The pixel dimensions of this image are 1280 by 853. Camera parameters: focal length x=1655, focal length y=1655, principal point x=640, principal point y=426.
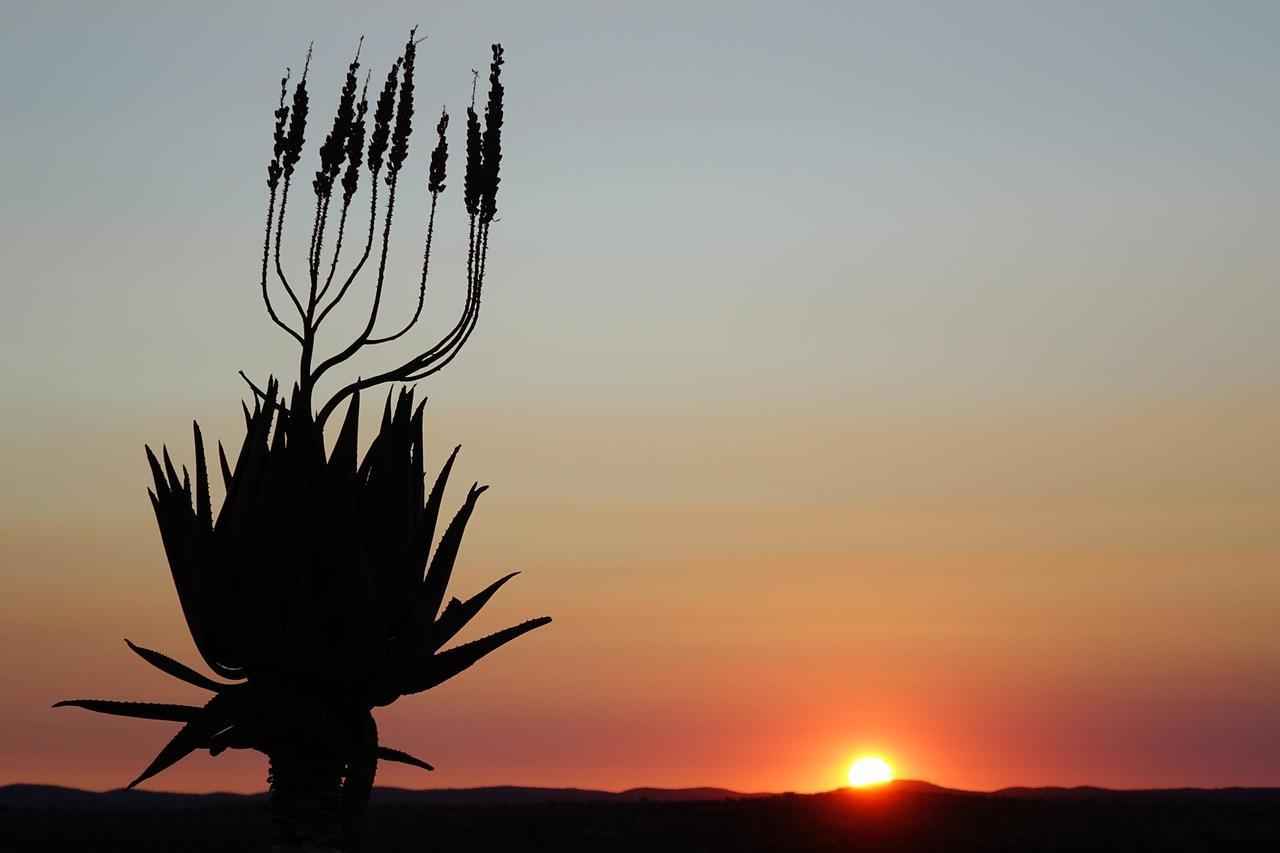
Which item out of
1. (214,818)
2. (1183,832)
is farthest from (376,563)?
(214,818)

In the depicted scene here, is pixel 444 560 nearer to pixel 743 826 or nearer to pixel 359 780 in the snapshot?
pixel 359 780

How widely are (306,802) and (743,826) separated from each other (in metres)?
37.5

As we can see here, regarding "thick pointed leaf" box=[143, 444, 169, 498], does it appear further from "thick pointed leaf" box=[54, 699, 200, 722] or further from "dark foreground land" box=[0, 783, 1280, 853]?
"dark foreground land" box=[0, 783, 1280, 853]

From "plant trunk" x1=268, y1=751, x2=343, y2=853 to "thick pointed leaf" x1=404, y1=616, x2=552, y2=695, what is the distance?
74cm

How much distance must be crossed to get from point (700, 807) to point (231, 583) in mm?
41193

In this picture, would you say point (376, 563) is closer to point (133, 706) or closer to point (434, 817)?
point (133, 706)

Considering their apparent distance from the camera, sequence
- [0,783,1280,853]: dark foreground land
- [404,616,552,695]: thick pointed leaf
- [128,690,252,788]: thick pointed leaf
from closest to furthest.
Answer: [128,690,252,788]: thick pointed leaf < [404,616,552,695]: thick pointed leaf < [0,783,1280,853]: dark foreground land

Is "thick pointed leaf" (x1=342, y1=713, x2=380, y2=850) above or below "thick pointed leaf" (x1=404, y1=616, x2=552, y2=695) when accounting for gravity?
below

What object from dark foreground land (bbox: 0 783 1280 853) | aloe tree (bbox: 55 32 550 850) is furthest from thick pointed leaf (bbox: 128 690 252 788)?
dark foreground land (bbox: 0 783 1280 853)

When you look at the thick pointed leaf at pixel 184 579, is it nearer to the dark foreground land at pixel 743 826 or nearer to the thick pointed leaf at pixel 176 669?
the thick pointed leaf at pixel 176 669

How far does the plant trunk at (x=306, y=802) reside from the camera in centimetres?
1059

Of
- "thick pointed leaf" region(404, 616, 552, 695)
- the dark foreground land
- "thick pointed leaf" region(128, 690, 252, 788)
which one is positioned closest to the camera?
"thick pointed leaf" region(128, 690, 252, 788)

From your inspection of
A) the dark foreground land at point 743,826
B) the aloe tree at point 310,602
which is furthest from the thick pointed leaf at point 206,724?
the dark foreground land at point 743,826

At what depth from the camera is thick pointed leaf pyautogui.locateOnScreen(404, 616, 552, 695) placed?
1098 cm
